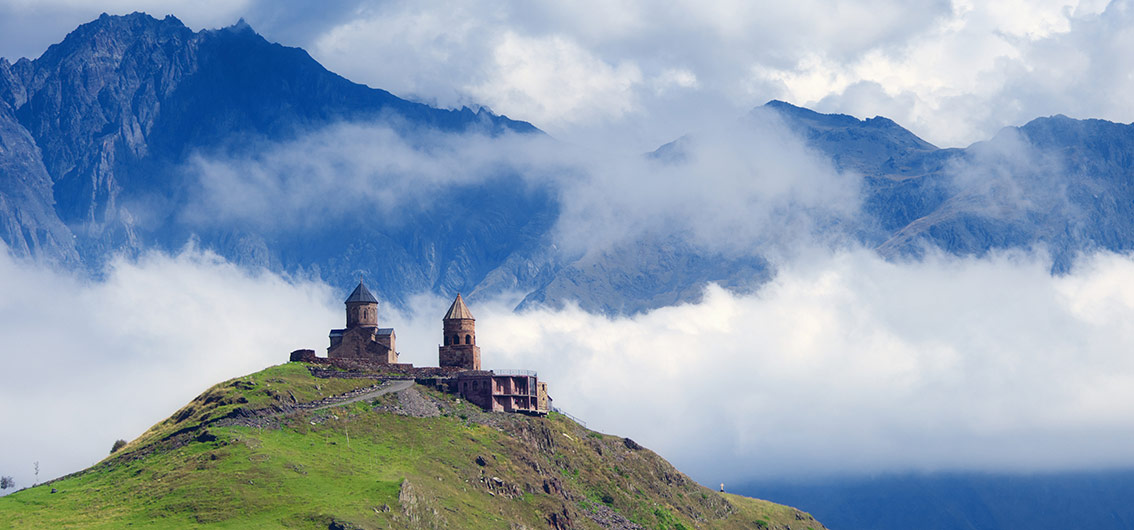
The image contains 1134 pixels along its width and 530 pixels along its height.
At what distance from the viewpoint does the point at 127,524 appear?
174 m

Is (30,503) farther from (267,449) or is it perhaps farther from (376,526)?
(376,526)

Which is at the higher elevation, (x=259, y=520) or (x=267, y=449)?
(x=267, y=449)

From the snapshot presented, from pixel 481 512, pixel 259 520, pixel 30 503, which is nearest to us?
pixel 259 520

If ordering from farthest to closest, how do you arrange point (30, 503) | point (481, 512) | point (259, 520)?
point (481, 512), point (30, 503), point (259, 520)

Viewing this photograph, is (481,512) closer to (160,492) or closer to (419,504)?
(419,504)

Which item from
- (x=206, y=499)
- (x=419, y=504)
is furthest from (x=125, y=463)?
(x=419, y=504)

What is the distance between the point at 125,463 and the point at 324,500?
3518 cm

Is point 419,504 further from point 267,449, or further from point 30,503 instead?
point 30,503

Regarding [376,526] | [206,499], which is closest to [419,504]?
[376,526]

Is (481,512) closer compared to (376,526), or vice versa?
(376,526)

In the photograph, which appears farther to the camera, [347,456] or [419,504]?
[347,456]

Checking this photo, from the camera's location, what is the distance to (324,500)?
589 ft

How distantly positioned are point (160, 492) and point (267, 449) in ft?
53.7

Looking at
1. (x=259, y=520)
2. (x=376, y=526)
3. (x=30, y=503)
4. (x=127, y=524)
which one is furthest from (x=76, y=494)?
(x=376, y=526)
